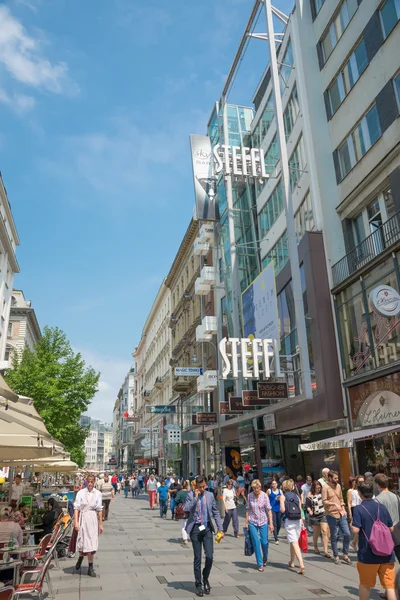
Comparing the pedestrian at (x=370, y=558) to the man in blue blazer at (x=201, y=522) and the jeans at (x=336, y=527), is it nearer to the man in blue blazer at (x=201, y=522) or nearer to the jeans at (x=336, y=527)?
the man in blue blazer at (x=201, y=522)

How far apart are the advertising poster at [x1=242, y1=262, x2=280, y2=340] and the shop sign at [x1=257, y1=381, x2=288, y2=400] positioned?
8.94 feet

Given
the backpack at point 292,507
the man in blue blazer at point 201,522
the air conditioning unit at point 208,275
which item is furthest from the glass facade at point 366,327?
the air conditioning unit at point 208,275

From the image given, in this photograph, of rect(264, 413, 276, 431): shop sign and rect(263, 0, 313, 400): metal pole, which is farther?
rect(264, 413, 276, 431): shop sign

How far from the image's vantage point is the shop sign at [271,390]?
21375 mm

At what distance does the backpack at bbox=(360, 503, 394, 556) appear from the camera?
20.0 feet

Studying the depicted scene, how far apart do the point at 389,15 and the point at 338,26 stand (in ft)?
14.1

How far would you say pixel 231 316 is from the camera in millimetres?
32812

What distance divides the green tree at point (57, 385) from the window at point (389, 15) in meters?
28.5

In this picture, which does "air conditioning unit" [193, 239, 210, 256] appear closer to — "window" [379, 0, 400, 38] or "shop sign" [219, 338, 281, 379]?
"shop sign" [219, 338, 281, 379]

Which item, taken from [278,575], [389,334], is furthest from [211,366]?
Answer: [278,575]

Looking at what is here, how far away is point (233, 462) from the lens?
1342 inches

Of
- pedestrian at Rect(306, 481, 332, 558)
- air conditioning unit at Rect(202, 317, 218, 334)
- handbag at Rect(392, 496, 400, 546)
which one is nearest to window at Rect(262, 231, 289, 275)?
air conditioning unit at Rect(202, 317, 218, 334)

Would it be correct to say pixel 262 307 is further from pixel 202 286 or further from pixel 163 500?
pixel 202 286

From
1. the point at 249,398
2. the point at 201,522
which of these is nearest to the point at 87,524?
the point at 201,522
